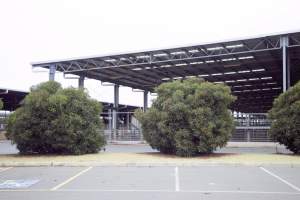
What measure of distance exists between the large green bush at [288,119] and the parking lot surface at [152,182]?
9.23ft

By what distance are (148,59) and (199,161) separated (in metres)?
17.1

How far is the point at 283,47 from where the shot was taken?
24734 mm

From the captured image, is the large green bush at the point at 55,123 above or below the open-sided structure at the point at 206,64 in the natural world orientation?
below

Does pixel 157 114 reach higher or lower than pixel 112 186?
higher

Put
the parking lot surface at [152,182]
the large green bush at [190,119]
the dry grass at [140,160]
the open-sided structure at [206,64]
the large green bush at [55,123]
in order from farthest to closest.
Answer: the open-sided structure at [206,64]
the large green bush at [55,123]
the large green bush at [190,119]
the dry grass at [140,160]
the parking lot surface at [152,182]

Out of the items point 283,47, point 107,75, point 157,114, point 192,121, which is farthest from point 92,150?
point 107,75

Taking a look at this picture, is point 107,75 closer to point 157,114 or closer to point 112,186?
point 157,114

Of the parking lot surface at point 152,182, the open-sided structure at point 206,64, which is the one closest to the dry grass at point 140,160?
the parking lot surface at point 152,182

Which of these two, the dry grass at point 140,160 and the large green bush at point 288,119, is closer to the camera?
the dry grass at point 140,160

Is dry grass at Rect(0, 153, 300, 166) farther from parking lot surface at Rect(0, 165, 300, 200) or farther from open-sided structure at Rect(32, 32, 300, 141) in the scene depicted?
open-sided structure at Rect(32, 32, 300, 141)

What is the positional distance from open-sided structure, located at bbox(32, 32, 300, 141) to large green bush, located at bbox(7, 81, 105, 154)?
11.0m

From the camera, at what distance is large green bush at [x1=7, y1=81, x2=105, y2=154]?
56.6 feet

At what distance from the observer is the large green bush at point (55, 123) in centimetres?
1727

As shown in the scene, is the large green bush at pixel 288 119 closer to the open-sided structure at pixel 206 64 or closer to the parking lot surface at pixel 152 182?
Answer: the parking lot surface at pixel 152 182
